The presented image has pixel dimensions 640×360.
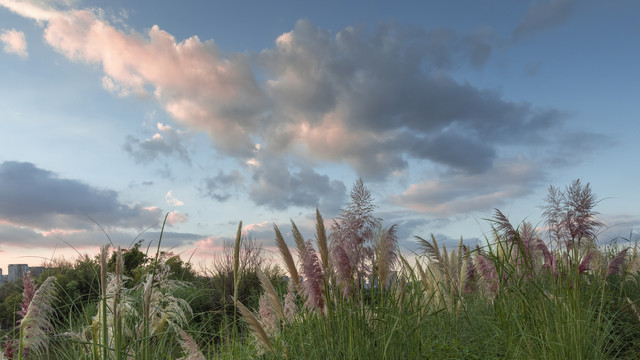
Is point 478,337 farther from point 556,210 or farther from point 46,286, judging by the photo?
point 46,286

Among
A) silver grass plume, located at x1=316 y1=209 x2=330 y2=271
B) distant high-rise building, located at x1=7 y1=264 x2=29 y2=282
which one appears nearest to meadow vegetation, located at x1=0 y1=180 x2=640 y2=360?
silver grass plume, located at x1=316 y1=209 x2=330 y2=271

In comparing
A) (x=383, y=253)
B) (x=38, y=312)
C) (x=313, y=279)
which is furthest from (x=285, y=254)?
(x=38, y=312)

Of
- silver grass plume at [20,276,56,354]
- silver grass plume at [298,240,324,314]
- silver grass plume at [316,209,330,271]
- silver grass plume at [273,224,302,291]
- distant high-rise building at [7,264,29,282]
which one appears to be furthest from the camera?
distant high-rise building at [7,264,29,282]

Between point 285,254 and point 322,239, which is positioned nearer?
point 322,239

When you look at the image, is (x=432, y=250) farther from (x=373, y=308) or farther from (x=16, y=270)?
(x=16, y=270)

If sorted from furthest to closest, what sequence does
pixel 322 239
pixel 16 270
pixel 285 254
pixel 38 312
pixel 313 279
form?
pixel 16 270, pixel 38 312, pixel 313 279, pixel 285 254, pixel 322 239

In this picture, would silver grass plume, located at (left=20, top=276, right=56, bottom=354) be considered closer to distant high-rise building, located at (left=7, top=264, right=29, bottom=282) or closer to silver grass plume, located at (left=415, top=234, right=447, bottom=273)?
silver grass plume, located at (left=415, top=234, right=447, bottom=273)

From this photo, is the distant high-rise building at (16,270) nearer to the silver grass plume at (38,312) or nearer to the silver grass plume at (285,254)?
the silver grass plume at (38,312)

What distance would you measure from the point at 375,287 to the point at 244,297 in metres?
7.67

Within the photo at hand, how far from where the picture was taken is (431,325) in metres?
4.41

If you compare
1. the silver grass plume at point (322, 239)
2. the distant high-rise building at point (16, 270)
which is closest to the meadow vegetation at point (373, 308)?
the silver grass plume at point (322, 239)

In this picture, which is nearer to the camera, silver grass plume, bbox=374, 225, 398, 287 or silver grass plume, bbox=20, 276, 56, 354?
silver grass plume, bbox=374, 225, 398, 287

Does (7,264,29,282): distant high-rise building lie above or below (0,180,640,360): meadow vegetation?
above

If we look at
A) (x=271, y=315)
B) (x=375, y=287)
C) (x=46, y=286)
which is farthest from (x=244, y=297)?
(x=375, y=287)
